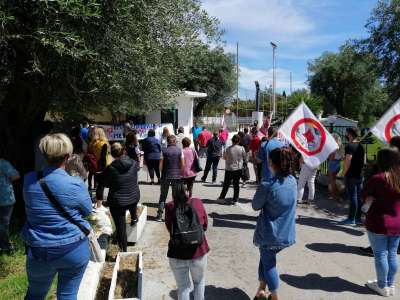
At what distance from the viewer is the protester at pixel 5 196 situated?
5.47m

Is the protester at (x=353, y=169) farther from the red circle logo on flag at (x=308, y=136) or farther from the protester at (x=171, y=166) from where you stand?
the protester at (x=171, y=166)

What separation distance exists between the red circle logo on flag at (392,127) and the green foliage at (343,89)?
33.6 meters

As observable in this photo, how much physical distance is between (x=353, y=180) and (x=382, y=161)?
3.23 metres

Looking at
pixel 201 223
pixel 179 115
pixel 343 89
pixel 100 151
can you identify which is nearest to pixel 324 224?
pixel 100 151

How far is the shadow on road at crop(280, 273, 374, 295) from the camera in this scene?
4988 millimetres

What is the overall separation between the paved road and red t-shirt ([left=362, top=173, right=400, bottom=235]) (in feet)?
2.76

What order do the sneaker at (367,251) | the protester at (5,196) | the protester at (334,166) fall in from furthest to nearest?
the protester at (334,166), the sneaker at (367,251), the protester at (5,196)

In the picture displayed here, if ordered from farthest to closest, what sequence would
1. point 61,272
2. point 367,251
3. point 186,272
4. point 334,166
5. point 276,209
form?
point 334,166, point 367,251, point 276,209, point 186,272, point 61,272

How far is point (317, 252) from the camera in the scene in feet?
21.1

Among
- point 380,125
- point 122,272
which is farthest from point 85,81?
point 380,125

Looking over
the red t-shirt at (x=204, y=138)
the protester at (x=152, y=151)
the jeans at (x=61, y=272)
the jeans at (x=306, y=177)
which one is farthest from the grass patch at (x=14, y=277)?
the red t-shirt at (x=204, y=138)

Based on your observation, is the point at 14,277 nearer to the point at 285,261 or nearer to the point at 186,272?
the point at 186,272

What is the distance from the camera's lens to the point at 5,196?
5492mm

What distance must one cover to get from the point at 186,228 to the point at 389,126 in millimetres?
4725
